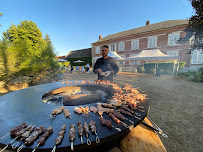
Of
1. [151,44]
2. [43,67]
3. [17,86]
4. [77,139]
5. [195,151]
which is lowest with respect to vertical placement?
[195,151]

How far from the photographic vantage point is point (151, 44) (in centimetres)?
1669

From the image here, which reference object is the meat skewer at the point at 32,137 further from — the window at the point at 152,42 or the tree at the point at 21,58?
the window at the point at 152,42

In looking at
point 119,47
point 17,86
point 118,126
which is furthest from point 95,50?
point 118,126

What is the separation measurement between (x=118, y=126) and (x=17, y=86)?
7610mm

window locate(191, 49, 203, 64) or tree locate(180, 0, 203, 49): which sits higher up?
tree locate(180, 0, 203, 49)

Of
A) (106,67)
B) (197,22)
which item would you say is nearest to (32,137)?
(106,67)

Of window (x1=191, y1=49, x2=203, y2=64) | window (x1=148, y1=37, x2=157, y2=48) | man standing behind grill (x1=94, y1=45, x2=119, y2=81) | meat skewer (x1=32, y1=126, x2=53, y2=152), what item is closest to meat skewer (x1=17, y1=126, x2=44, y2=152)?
meat skewer (x1=32, y1=126, x2=53, y2=152)

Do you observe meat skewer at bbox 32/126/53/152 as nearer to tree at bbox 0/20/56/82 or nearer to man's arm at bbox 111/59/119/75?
man's arm at bbox 111/59/119/75

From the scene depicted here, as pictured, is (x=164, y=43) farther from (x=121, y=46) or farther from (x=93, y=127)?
(x=93, y=127)

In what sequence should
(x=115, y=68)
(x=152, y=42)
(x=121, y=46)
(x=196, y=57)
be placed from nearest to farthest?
1. (x=115, y=68)
2. (x=196, y=57)
3. (x=152, y=42)
4. (x=121, y=46)

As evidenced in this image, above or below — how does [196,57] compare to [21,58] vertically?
above

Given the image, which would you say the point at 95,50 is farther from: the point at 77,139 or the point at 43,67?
the point at 77,139

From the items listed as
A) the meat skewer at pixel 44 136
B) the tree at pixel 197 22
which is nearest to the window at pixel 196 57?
the tree at pixel 197 22

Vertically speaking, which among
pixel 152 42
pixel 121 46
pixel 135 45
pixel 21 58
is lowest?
pixel 21 58
